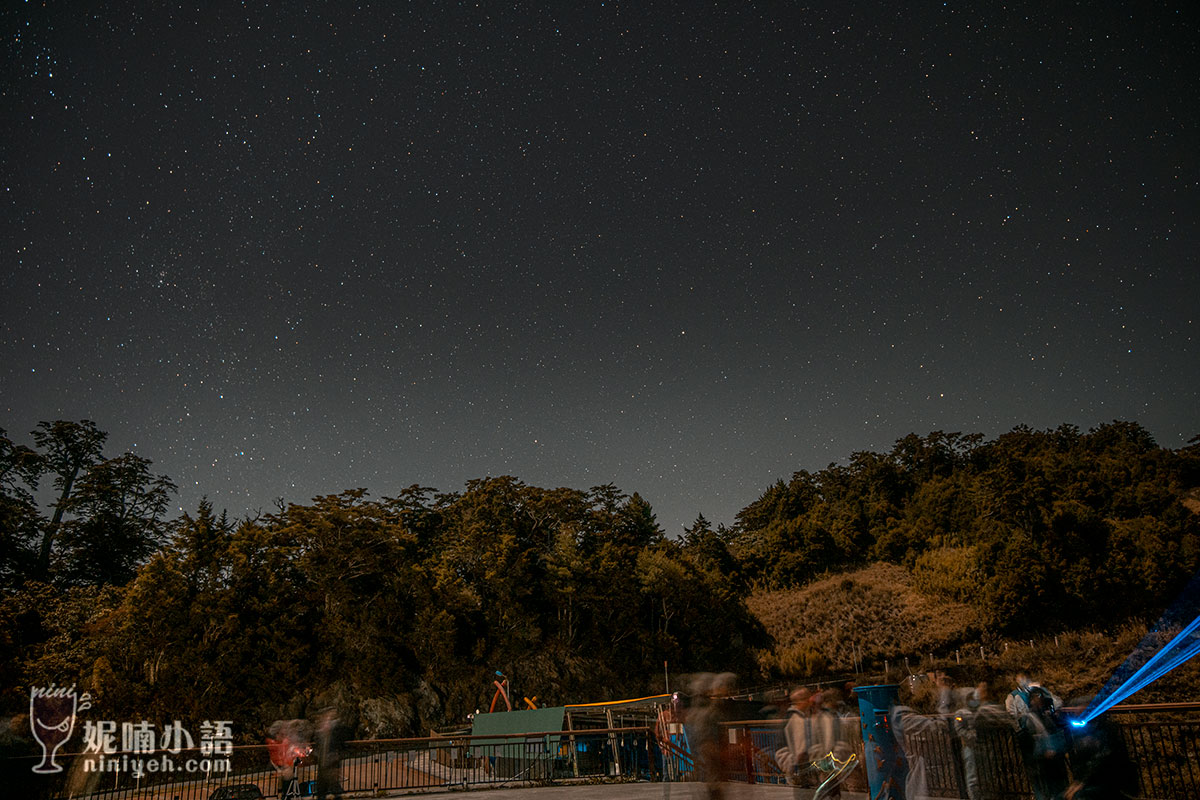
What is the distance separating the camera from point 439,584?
4044cm

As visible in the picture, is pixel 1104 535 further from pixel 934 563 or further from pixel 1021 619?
pixel 934 563

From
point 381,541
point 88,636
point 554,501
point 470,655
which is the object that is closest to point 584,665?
point 470,655

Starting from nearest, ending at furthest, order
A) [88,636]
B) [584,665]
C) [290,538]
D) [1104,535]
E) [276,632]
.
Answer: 1. [88,636]
2. [276,632]
3. [290,538]
4. [584,665]
5. [1104,535]

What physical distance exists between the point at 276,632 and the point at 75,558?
1784cm

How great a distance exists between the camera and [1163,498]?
47.0m

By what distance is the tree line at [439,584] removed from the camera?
3391cm

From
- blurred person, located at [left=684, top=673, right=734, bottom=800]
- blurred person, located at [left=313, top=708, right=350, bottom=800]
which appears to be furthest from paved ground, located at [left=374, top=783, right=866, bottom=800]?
blurred person, located at [left=684, top=673, right=734, bottom=800]

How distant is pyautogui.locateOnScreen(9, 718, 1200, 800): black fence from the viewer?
432 inches

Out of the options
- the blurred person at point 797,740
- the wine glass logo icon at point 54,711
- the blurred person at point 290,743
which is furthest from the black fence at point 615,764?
the wine glass logo icon at point 54,711

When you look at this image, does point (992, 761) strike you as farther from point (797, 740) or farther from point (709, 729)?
point (709, 729)

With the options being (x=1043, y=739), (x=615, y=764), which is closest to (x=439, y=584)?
(x=615, y=764)

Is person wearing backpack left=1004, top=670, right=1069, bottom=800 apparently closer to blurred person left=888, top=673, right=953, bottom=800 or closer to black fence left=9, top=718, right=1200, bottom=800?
black fence left=9, top=718, right=1200, bottom=800

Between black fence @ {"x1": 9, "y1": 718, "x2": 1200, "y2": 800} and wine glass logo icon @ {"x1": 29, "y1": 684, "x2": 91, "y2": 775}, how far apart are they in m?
1.54

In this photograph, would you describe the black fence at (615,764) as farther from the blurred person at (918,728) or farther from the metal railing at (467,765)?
the blurred person at (918,728)
